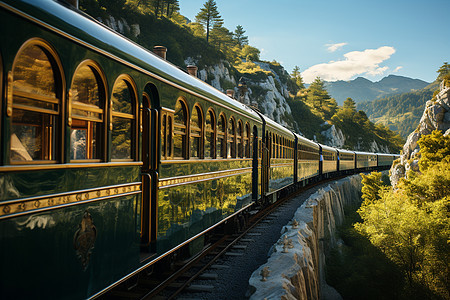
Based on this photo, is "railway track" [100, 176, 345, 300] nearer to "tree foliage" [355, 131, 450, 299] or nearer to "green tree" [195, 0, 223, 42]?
"tree foliage" [355, 131, 450, 299]

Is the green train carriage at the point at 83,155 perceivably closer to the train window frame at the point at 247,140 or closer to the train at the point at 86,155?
the train at the point at 86,155

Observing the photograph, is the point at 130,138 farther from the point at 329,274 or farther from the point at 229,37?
the point at 229,37

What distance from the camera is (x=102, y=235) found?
4078 millimetres

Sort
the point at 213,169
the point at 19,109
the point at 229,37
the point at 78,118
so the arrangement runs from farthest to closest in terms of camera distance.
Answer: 1. the point at 229,37
2. the point at 213,169
3. the point at 78,118
4. the point at 19,109

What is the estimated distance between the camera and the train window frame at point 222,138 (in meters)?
8.31

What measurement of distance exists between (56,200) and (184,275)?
166 inches

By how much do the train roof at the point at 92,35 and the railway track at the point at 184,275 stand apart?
9.80 feet

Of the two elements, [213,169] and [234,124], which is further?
[234,124]

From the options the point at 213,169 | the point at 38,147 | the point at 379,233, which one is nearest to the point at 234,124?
the point at 213,169

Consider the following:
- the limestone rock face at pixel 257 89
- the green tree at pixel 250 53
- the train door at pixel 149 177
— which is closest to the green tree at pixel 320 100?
the green tree at pixel 250 53

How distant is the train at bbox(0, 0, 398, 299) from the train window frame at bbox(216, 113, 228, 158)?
3.33 ft

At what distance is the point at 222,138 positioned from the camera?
28.2ft

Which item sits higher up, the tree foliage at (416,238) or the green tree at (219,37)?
the green tree at (219,37)

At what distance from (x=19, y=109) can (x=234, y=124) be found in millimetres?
6716
